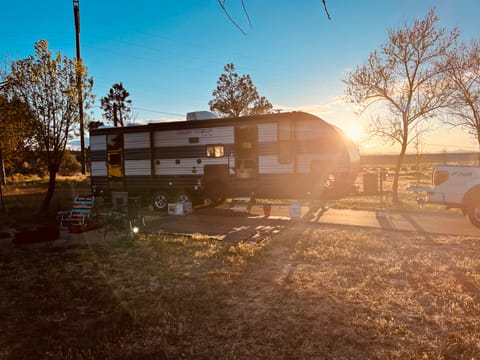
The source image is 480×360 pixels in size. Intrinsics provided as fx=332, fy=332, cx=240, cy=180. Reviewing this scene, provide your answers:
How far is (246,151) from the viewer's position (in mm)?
12914

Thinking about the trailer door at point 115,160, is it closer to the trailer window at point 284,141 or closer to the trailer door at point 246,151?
the trailer door at point 246,151

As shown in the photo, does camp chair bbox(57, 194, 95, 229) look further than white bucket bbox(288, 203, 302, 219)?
No

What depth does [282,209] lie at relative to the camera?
14312 mm

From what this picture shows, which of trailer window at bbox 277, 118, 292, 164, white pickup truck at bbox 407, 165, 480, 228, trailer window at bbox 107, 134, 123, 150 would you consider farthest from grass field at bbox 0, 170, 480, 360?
trailer window at bbox 107, 134, 123, 150

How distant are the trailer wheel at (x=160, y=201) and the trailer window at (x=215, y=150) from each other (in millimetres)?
2844

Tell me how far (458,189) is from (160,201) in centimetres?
1103

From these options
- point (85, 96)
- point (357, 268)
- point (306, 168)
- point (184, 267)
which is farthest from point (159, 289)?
point (85, 96)

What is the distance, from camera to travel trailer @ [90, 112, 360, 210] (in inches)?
471

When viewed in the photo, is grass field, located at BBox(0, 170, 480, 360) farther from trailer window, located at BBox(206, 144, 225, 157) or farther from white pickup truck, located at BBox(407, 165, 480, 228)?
trailer window, located at BBox(206, 144, 225, 157)

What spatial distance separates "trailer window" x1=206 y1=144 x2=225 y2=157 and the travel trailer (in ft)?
0.10

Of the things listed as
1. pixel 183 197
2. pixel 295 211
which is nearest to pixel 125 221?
pixel 183 197

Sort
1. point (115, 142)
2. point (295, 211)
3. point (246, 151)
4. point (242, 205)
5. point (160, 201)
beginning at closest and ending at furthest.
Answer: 1. point (295, 211)
2. point (246, 151)
3. point (242, 205)
4. point (160, 201)
5. point (115, 142)

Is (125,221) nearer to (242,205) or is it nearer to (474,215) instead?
(242,205)

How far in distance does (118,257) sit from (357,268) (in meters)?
5.10
